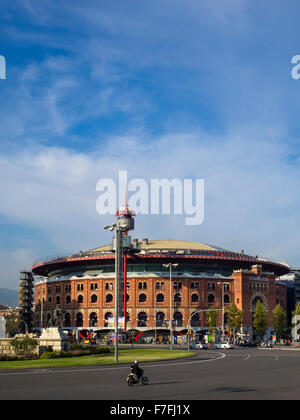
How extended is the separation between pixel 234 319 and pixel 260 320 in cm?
674

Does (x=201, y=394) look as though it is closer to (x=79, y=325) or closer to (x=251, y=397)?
(x=251, y=397)

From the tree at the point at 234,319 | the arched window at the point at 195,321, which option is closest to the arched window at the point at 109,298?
the arched window at the point at 195,321

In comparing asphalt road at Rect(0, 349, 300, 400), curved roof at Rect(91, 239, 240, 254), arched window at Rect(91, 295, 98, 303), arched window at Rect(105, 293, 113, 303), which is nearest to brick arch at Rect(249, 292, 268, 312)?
curved roof at Rect(91, 239, 240, 254)

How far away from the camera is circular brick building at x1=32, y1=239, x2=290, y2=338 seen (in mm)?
122312

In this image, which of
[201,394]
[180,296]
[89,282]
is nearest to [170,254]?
[180,296]

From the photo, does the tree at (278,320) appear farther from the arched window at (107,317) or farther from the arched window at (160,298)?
Answer: the arched window at (107,317)

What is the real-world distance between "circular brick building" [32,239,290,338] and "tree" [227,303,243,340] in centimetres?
356

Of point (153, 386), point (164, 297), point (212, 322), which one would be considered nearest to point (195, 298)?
point (164, 297)

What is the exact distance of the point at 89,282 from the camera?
128m

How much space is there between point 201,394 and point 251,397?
2.27 meters

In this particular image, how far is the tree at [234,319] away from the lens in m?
114

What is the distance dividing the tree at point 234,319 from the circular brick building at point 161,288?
11.7ft

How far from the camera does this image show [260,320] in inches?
4616
